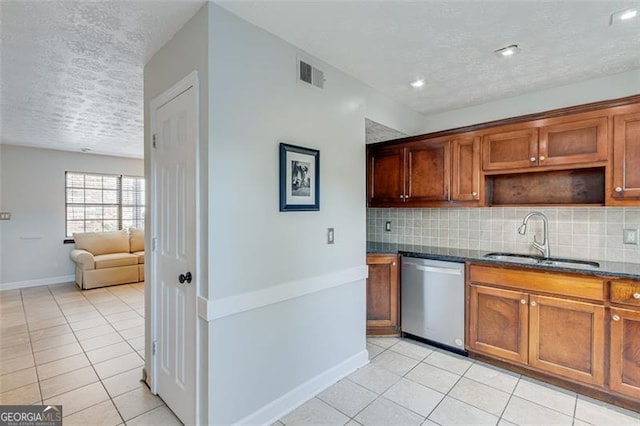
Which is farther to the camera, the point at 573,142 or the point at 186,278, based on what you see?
the point at 573,142

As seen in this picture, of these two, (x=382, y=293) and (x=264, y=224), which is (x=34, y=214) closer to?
(x=264, y=224)

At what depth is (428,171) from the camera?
10.6ft

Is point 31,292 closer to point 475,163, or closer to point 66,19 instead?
point 66,19

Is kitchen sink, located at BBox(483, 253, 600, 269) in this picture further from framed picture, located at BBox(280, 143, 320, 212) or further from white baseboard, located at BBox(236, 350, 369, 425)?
framed picture, located at BBox(280, 143, 320, 212)

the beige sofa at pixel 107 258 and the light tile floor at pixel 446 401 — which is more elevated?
the beige sofa at pixel 107 258

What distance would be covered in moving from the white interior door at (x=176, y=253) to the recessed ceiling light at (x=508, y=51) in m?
2.15

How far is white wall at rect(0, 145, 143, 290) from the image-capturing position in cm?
519

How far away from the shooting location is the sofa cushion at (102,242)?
18.5ft

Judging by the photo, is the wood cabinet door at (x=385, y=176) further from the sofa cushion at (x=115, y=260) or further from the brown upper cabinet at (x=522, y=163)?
the sofa cushion at (x=115, y=260)

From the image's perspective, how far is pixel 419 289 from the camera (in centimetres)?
309

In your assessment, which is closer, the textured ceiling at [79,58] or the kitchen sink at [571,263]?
the textured ceiling at [79,58]

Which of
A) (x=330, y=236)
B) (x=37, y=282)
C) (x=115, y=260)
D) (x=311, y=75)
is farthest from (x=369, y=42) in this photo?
(x=37, y=282)

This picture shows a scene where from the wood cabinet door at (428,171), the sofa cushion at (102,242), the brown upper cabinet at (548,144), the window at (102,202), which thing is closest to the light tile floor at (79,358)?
the sofa cushion at (102,242)

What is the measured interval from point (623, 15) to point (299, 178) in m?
2.18
